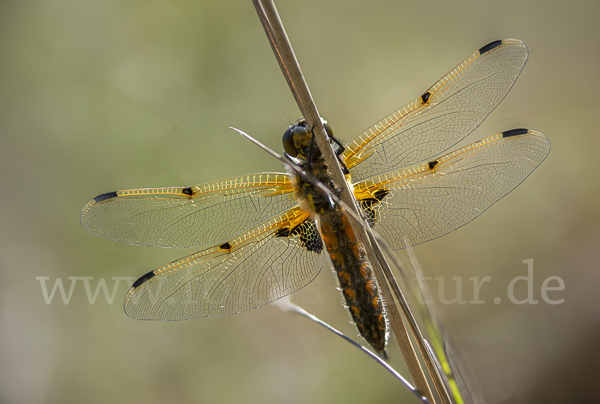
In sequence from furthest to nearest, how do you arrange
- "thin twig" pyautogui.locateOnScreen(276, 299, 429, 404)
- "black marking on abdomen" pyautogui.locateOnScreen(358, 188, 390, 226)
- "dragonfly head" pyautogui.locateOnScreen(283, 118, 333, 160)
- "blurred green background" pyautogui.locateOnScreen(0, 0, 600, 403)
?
1. "blurred green background" pyautogui.locateOnScreen(0, 0, 600, 403)
2. "black marking on abdomen" pyautogui.locateOnScreen(358, 188, 390, 226)
3. "dragonfly head" pyautogui.locateOnScreen(283, 118, 333, 160)
4. "thin twig" pyautogui.locateOnScreen(276, 299, 429, 404)

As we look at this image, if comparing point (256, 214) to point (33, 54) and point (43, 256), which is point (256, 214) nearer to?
point (43, 256)

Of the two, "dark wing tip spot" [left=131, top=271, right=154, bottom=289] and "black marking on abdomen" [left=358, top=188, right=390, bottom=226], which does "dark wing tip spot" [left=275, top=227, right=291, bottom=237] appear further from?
"dark wing tip spot" [left=131, top=271, right=154, bottom=289]

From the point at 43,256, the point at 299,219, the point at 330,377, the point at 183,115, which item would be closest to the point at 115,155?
the point at 183,115

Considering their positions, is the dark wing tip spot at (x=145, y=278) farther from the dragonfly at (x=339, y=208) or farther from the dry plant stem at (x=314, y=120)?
the dry plant stem at (x=314, y=120)

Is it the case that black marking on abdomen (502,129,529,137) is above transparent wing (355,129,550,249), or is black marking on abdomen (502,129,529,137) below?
above

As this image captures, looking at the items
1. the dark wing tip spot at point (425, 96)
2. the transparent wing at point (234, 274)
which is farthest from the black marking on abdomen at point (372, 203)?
the dark wing tip spot at point (425, 96)

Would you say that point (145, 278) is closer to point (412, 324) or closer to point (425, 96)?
point (412, 324)

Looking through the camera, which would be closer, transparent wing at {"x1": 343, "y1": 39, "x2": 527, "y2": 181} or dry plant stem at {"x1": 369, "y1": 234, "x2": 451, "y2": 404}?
dry plant stem at {"x1": 369, "y1": 234, "x2": 451, "y2": 404}

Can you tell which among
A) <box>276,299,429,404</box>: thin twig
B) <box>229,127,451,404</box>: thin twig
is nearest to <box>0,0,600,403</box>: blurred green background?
<box>276,299,429,404</box>: thin twig
